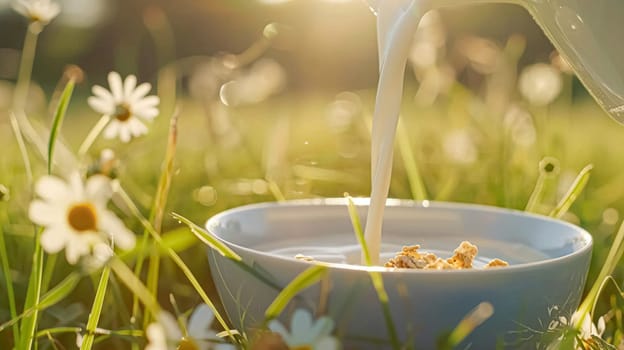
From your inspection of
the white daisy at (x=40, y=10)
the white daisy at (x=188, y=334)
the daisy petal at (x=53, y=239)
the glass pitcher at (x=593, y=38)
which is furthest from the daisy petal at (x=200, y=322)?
the white daisy at (x=40, y=10)

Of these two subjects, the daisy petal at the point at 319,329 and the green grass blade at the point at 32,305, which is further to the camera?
the green grass blade at the point at 32,305

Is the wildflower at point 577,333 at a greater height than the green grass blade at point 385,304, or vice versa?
the green grass blade at point 385,304

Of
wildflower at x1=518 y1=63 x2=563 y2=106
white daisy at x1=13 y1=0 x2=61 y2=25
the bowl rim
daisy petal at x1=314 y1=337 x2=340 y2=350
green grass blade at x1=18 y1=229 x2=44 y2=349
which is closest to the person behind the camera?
daisy petal at x1=314 y1=337 x2=340 y2=350

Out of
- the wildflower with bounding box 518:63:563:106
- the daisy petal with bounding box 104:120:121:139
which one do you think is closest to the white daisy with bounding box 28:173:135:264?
the daisy petal with bounding box 104:120:121:139

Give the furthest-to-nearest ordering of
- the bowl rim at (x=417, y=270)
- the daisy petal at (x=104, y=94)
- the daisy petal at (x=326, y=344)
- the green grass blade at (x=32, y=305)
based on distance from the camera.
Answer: the daisy petal at (x=104, y=94) < the green grass blade at (x=32, y=305) < the bowl rim at (x=417, y=270) < the daisy petal at (x=326, y=344)

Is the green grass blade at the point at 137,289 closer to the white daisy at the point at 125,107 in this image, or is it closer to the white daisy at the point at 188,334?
the white daisy at the point at 188,334

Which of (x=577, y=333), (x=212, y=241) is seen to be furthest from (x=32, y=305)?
(x=577, y=333)

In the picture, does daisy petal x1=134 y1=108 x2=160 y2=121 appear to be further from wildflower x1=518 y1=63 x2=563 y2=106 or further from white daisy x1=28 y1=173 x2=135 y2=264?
wildflower x1=518 y1=63 x2=563 y2=106
